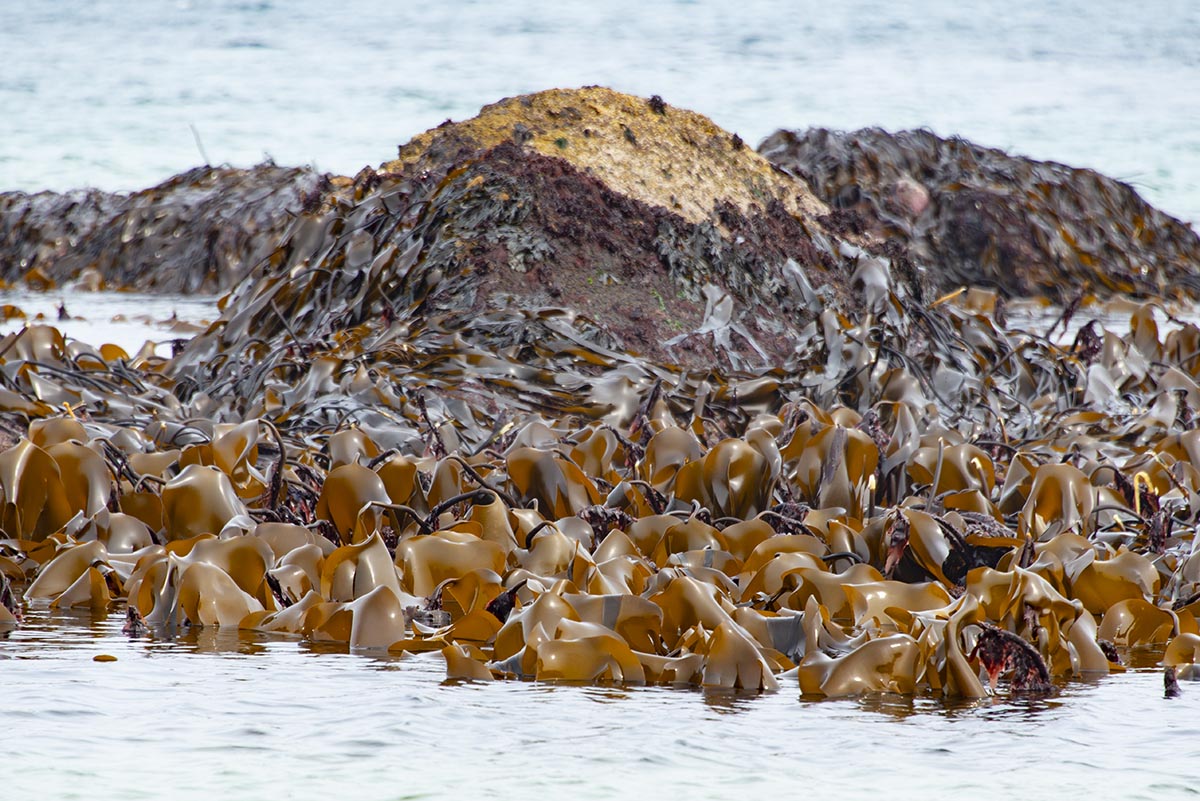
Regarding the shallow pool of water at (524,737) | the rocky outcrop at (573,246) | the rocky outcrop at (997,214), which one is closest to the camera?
the shallow pool of water at (524,737)

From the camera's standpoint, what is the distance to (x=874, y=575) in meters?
2.92

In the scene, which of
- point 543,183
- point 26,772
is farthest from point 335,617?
point 543,183

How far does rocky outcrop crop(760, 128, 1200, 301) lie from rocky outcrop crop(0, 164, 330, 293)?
11.8 ft

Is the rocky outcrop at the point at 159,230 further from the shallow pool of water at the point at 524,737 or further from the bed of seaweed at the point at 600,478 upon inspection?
the shallow pool of water at the point at 524,737

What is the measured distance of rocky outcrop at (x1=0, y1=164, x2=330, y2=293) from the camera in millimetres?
9727

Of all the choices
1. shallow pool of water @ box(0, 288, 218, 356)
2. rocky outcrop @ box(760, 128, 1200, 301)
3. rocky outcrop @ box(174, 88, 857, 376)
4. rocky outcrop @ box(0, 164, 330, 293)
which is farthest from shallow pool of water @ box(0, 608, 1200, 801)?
rocky outcrop @ box(0, 164, 330, 293)

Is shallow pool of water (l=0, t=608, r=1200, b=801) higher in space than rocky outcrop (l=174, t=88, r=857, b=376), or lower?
lower

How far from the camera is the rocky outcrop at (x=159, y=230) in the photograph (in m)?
9.73

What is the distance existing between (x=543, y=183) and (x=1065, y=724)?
3.95 m

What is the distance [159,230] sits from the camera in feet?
33.4

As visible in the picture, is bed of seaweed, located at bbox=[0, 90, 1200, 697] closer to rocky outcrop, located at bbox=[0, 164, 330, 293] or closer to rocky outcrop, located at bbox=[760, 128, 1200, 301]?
rocky outcrop, located at bbox=[760, 128, 1200, 301]

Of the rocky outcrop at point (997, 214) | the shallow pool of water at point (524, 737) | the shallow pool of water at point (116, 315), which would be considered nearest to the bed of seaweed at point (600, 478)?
the shallow pool of water at point (524, 737)

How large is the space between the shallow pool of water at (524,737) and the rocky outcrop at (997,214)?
6971mm

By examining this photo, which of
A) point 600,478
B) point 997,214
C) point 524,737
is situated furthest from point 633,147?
point 997,214
